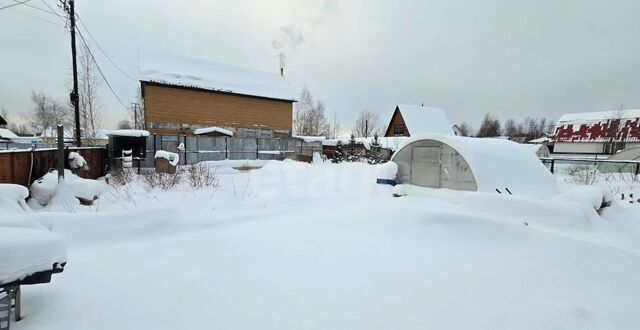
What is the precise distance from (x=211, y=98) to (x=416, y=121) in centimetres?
2089

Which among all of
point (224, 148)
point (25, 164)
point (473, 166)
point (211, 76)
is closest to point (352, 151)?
point (224, 148)

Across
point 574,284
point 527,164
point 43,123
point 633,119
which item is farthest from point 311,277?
point 43,123

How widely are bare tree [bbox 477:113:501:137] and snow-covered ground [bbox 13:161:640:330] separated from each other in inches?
2552

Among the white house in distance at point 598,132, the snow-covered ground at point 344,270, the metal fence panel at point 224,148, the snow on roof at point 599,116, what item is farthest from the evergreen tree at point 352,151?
the snow on roof at point 599,116

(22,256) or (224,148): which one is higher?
(224,148)

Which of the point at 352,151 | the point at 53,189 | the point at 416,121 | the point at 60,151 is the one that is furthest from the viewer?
the point at 416,121

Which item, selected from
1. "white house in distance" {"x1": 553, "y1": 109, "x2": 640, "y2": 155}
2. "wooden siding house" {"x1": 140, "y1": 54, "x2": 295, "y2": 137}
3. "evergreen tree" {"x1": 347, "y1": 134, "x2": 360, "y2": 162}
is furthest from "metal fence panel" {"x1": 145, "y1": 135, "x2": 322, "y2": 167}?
"white house in distance" {"x1": 553, "y1": 109, "x2": 640, "y2": 155}

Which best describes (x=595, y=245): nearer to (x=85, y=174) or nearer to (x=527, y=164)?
(x=527, y=164)

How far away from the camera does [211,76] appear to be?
21.5m

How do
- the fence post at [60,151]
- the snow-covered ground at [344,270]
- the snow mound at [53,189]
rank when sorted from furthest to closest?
1. the snow mound at [53,189]
2. the fence post at [60,151]
3. the snow-covered ground at [344,270]

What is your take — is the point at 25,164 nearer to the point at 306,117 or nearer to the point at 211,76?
the point at 211,76

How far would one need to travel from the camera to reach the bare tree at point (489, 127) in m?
62.8

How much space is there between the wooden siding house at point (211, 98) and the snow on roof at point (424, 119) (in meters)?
13.3

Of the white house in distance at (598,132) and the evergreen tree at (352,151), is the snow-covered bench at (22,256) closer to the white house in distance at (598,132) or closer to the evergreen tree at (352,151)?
the evergreen tree at (352,151)
